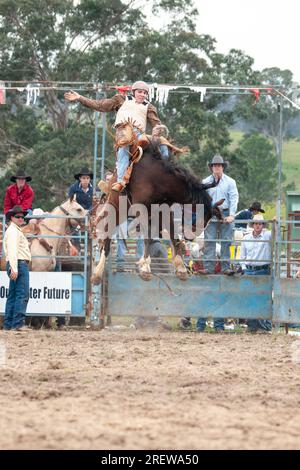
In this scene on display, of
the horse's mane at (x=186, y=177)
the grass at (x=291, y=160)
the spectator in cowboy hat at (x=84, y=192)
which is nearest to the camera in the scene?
the horse's mane at (x=186, y=177)

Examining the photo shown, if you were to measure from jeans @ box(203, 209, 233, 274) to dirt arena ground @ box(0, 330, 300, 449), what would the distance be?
7.95ft

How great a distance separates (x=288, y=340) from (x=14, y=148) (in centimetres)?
2388

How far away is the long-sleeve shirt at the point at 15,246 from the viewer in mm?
13133

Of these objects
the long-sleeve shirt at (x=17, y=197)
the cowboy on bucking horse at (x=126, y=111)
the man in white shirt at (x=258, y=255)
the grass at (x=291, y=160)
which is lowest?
the man in white shirt at (x=258, y=255)

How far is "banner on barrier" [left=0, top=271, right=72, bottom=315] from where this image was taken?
45.9 ft

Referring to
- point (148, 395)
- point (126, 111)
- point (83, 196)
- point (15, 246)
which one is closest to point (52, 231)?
point (83, 196)

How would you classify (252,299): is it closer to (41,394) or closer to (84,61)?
(41,394)

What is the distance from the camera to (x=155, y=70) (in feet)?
111

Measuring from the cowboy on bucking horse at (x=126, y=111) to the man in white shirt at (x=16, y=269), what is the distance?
2.33m

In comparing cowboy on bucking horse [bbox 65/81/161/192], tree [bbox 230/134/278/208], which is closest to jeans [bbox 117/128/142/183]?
cowboy on bucking horse [bbox 65/81/161/192]

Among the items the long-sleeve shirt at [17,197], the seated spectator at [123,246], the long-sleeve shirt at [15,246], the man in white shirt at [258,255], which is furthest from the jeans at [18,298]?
the man in white shirt at [258,255]

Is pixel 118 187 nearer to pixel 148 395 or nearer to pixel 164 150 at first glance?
pixel 164 150

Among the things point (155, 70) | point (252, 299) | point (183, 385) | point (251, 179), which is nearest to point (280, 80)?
point (251, 179)

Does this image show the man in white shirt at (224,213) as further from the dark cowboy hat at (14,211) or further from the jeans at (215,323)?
the dark cowboy hat at (14,211)
